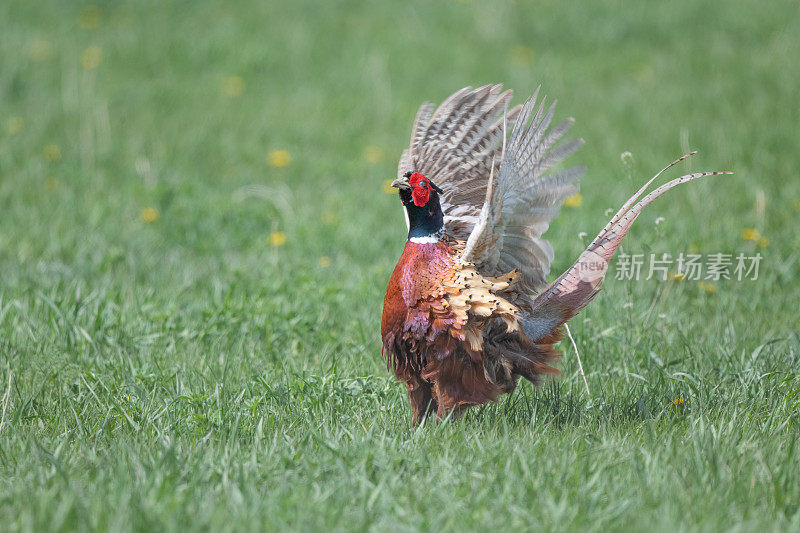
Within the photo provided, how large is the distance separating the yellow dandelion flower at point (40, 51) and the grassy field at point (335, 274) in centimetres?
6

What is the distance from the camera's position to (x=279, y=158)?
676 cm

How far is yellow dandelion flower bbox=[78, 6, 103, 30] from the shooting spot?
9394 millimetres

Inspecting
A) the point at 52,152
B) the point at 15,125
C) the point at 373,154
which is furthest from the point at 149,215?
the point at 15,125

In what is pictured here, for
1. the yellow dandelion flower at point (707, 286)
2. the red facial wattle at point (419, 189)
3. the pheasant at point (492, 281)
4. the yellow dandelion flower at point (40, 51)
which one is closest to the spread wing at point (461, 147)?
the pheasant at point (492, 281)

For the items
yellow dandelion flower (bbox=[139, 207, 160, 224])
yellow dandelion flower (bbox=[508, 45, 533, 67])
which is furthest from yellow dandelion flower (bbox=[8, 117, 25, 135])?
yellow dandelion flower (bbox=[508, 45, 533, 67])

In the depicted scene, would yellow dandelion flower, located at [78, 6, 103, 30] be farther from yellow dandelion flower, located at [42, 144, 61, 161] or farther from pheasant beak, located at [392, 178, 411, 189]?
pheasant beak, located at [392, 178, 411, 189]

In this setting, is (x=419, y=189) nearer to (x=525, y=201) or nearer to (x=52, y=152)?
(x=525, y=201)

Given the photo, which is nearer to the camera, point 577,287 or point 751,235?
point 577,287

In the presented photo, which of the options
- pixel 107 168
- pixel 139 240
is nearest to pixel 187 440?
pixel 139 240

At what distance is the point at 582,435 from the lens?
2.87 m

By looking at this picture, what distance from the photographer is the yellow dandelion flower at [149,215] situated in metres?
5.66

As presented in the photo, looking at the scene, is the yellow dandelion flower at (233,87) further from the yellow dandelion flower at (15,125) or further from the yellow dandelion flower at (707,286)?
the yellow dandelion flower at (707,286)

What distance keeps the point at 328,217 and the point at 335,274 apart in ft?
3.30

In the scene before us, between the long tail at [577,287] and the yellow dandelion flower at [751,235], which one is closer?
the long tail at [577,287]
